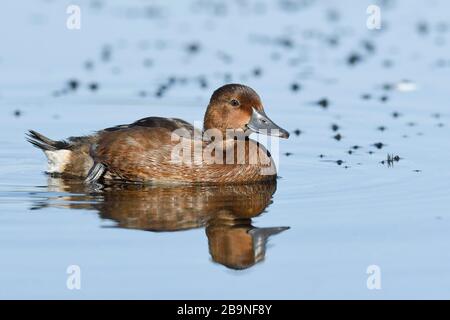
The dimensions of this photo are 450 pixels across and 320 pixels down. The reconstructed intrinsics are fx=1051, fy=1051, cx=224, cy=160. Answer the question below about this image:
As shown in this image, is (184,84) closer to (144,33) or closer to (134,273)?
(144,33)

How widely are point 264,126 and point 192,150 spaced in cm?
71

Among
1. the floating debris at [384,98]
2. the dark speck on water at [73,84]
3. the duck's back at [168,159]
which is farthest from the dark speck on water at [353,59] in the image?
the duck's back at [168,159]

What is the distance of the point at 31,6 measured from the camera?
17984 mm

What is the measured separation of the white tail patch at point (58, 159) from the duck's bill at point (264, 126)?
181cm

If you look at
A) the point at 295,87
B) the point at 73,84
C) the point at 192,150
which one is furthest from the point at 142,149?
the point at 295,87

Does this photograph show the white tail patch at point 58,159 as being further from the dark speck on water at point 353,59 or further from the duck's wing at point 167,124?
the dark speck on water at point 353,59

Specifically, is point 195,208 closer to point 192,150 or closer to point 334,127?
point 192,150

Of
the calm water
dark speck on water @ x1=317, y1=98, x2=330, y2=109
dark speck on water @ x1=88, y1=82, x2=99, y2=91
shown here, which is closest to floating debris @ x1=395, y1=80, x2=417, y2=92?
the calm water

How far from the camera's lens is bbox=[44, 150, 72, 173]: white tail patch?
10.1 metres

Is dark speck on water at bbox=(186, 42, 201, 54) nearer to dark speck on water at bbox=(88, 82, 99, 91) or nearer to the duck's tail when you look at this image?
dark speck on water at bbox=(88, 82, 99, 91)

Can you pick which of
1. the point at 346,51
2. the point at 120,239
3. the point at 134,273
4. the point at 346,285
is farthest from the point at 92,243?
the point at 346,51

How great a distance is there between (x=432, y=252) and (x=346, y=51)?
336 inches

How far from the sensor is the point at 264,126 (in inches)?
385

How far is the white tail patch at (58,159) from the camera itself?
10102 millimetres
